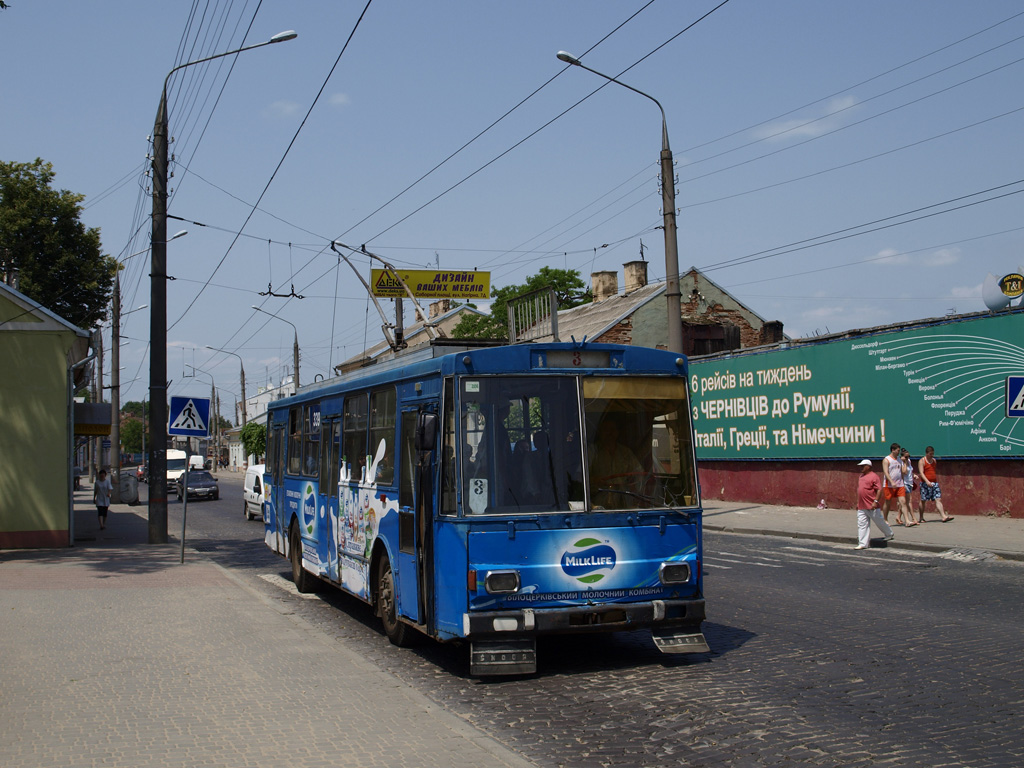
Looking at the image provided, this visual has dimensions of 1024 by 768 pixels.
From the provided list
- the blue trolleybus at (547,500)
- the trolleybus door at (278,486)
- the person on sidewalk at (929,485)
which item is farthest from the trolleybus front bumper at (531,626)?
the person on sidewalk at (929,485)

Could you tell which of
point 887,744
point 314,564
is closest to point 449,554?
point 887,744

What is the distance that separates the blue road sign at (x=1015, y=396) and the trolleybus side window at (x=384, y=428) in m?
11.5

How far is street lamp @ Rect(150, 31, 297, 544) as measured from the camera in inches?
834

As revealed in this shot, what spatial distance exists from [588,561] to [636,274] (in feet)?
145

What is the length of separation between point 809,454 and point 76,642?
72.0 ft

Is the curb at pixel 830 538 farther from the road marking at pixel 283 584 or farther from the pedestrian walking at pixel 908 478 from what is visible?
the road marking at pixel 283 584

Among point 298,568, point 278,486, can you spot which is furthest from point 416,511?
point 278,486

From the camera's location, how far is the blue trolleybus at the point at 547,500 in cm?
799

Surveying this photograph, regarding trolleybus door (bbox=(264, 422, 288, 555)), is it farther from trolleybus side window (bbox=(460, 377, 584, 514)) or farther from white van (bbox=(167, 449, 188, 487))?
white van (bbox=(167, 449, 188, 487))

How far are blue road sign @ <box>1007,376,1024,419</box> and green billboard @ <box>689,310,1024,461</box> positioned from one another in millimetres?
2215

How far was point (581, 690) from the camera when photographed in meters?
7.82

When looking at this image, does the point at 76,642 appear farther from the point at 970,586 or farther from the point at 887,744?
the point at 970,586

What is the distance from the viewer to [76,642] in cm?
994

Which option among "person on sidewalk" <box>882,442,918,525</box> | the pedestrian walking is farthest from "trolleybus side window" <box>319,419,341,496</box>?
the pedestrian walking
